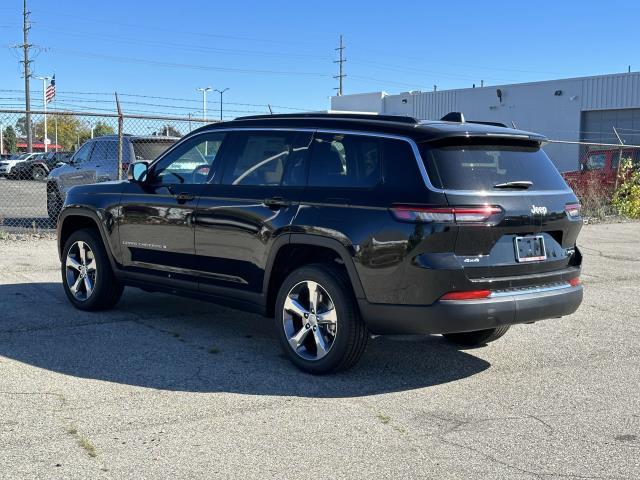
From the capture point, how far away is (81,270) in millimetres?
7164

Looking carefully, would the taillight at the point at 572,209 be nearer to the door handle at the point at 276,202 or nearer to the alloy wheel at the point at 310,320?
the alloy wheel at the point at 310,320

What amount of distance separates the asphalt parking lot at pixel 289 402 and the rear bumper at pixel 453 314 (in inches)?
18.5

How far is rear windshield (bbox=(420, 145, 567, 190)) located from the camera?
15.8 feet

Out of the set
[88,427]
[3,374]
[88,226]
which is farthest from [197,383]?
[88,226]

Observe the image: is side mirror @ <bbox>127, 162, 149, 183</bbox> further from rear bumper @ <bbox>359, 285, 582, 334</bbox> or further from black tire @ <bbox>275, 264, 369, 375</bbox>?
rear bumper @ <bbox>359, 285, 582, 334</bbox>

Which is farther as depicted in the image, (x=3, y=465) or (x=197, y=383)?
(x=197, y=383)

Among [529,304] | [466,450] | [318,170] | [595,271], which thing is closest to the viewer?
[466,450]

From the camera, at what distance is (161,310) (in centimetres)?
734

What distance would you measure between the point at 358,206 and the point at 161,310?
314cm

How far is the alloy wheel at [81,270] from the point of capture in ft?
23.2

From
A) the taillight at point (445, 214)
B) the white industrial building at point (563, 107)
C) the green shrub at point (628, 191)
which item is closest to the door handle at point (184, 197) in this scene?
the taillight at point (445, 214)

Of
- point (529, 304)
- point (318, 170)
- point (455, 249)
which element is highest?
point (318, 170)

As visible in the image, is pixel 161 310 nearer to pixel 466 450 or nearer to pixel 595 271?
pixel 466 450

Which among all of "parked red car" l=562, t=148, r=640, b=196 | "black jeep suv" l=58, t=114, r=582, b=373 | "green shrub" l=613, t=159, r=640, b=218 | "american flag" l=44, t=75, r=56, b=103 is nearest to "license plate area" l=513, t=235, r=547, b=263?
"black jeep suv" l=58, t=114, r=582, b=373
